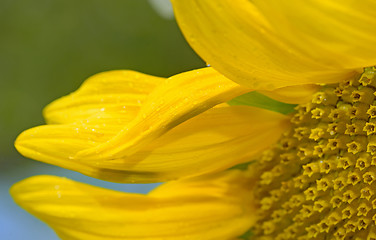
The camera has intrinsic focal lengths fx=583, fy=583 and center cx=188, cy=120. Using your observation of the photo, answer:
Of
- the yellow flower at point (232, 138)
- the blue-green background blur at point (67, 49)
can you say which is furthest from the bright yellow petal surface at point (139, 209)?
the blue-green background blur at point (67, 49)

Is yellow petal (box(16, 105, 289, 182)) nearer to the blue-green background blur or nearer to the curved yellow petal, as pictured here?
the curved yellow petal

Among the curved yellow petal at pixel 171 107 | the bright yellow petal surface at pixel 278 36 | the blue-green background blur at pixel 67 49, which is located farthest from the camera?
the blue-green background blur at pixel 67 49

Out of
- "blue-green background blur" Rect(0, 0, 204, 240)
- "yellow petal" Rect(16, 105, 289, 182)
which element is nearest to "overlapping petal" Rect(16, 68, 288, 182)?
"yellow petal" Rect(16, 105, 289, 182)

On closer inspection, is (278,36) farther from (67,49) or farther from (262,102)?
(67,49)

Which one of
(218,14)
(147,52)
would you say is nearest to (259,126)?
(218,14)

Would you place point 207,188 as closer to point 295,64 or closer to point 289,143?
point 289,143

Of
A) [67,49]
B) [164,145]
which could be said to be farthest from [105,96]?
[67,49]

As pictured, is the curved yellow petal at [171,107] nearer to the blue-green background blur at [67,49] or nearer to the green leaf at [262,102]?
the green leaf at [262,102]

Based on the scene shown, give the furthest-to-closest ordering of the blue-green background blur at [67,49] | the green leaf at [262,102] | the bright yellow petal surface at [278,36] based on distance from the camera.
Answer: the blue-green background blur at [67,49], the green leaf at [262,102], the bright yellow petal surface at [278,36]
